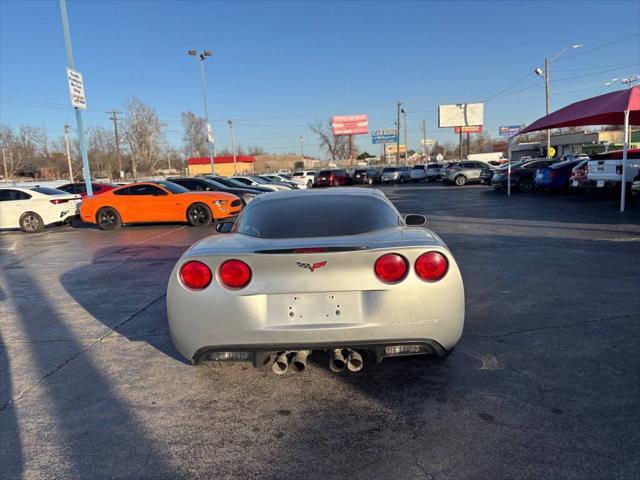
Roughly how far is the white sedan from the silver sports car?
13523mm

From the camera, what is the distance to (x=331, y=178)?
38.4m

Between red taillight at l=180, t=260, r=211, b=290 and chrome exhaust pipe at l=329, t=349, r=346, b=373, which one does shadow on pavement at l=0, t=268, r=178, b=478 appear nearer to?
red taillight at l=180, t=260, r=211, b=290

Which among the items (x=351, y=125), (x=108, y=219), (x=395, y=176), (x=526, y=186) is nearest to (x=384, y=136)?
(x=351, y=125)

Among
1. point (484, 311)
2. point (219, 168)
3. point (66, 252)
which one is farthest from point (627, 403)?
point (219, 168)

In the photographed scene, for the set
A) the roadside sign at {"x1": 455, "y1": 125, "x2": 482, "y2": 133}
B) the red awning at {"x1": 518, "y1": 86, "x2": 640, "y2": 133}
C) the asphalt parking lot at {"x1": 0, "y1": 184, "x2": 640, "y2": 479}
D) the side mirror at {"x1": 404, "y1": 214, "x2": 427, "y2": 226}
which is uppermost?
the roadside sign at {"x1": 455, "y1": 125, "x2": 482, "y2": 133}

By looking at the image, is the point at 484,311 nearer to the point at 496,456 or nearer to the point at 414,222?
the point at 414,222

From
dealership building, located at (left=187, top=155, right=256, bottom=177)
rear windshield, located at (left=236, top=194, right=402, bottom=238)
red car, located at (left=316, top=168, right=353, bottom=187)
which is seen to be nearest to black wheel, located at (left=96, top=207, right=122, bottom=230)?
rear windshield, located at (left=236, top=194, right=402, bottom=238)

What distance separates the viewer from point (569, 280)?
615 cm

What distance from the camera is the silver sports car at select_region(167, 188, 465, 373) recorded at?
9.82ft

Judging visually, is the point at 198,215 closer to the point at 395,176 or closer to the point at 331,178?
the point at 331,178

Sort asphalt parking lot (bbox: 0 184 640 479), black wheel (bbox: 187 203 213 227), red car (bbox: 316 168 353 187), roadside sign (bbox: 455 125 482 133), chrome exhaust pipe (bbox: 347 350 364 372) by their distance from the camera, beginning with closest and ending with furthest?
asphalt parking lot (bbox: 0 184 640 479)
chrome exhaust pipe (bbox: 347 350 364 372)
black wheel (bbox: 187 203 213 227)
red car (bbox: 316 168 353 187)
roadside sign (bbox: 455 125 482 133)

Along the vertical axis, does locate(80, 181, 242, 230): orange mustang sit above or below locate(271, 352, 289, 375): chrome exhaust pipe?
above

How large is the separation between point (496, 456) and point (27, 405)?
10.4ft

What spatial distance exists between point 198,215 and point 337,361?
11.4 m
